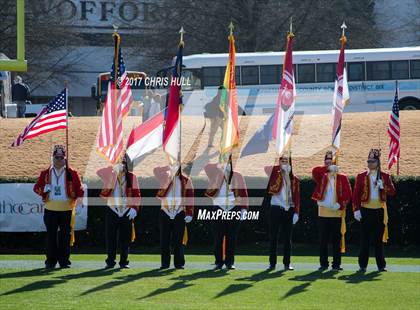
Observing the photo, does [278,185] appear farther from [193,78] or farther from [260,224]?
Result: [193,78]

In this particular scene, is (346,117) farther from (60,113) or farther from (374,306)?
(374,306)

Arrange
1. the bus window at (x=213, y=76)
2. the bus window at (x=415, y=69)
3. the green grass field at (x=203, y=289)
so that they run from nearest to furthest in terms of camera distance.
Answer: the green grass field at (x=203, y=289) < the bus window at (x=415, y=69) < the bus window at (x=213, y=76)

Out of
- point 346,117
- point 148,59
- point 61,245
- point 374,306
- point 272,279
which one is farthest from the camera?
point 148,59

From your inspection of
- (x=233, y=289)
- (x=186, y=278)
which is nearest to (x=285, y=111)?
(x=186, y=278)

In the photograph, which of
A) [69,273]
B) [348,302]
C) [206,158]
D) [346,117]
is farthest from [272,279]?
[346,117]

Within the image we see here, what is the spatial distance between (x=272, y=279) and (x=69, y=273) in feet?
9.75

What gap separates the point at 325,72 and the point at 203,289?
23265 mm

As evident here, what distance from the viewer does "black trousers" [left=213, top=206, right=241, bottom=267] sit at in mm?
14406

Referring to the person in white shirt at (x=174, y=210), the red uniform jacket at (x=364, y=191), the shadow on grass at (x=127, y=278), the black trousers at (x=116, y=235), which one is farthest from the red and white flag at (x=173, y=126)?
the red uniform jacket at (x=364, y=191)

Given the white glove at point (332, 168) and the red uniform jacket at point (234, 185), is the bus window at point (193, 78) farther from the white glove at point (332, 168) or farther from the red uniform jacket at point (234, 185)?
the white glove at point (332, 168)

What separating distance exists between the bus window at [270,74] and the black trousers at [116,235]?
21.2 m

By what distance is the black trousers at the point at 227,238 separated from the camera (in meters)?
14.4

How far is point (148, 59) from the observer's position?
46.4 meters

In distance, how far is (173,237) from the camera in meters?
14.4
